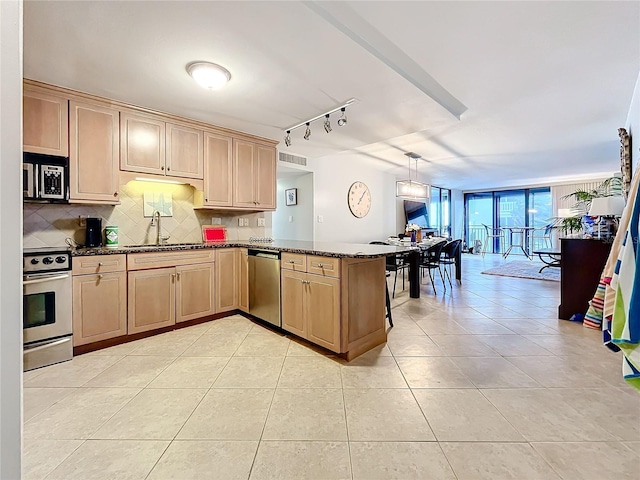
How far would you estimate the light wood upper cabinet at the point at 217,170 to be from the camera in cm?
335

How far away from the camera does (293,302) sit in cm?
266

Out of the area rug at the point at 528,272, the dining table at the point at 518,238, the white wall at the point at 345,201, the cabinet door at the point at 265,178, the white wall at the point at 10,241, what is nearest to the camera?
the white wall at the point at 10,241

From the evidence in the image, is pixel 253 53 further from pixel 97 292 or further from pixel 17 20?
pixel 97 292

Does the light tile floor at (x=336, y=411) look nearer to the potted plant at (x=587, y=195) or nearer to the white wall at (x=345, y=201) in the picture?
the potted plant at (x=587, y=195)

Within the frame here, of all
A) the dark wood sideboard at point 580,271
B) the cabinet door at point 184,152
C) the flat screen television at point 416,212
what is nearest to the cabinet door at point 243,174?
the cabinet door at point 184,152

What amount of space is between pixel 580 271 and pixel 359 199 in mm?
3822

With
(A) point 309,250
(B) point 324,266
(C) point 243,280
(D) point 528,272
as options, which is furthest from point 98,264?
(D) point 528,272

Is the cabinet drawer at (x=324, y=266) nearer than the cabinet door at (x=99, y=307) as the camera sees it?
Yes

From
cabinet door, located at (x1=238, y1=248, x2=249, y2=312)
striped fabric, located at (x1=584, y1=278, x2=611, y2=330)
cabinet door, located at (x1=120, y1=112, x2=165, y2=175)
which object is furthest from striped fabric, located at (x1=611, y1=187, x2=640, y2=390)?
cabinet door, located at (x1=120, y1=112, x2=165, y2=175)

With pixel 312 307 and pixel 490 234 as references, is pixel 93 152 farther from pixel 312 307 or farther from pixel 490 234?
pixel 490 234

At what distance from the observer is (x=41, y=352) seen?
7.21 ft

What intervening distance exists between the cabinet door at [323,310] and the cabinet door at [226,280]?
127 centimetres

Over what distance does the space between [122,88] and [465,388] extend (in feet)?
11.8

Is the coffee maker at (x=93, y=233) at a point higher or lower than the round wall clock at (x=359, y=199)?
lower
